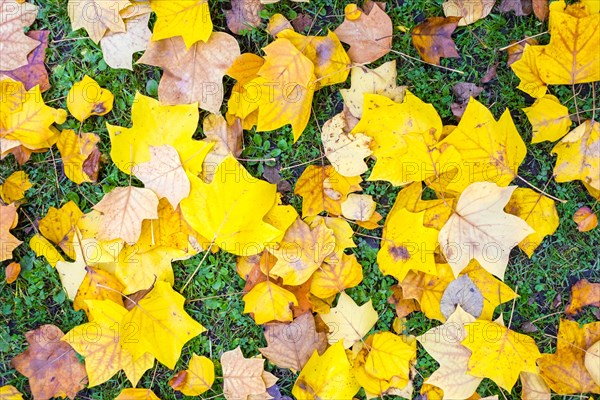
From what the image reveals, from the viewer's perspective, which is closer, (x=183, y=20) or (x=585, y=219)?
(x=183, y=20)

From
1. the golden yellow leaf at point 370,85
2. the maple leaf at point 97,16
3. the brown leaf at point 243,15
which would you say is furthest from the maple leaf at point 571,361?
the maple leaf at point 97,16

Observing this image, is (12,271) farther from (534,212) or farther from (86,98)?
(534,212)

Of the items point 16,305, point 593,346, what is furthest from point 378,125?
point 16,305

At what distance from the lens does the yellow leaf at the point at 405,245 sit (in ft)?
6.31

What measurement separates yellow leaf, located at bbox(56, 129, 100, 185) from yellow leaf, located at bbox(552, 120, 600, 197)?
1.75 metres

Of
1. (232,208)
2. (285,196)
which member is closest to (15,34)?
(232,208)

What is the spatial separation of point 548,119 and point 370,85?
672 mm

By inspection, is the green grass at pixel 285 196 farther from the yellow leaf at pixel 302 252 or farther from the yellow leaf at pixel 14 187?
the yellow leaf at pixel 302 252

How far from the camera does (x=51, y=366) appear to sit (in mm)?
2033

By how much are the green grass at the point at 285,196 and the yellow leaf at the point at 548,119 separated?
0.05 metres

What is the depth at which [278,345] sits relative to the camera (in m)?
2.03

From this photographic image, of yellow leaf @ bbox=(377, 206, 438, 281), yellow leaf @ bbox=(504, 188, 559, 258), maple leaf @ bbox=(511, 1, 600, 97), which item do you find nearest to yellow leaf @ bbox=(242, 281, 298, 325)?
yellow leaf @ bbox=(377, 206, 438, 281)

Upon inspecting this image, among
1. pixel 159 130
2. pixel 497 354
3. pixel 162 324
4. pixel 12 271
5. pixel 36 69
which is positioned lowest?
pixel 497 354

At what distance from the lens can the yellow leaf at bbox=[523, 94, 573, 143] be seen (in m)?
1.95
